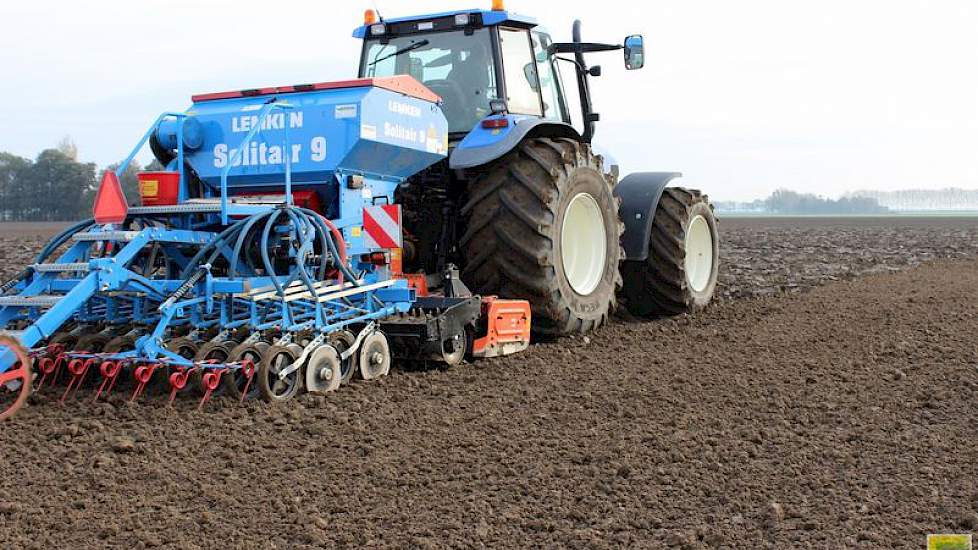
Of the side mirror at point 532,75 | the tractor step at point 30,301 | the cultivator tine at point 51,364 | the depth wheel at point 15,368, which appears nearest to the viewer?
the depth wheel at point 15,368

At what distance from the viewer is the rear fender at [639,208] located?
7.49 metres

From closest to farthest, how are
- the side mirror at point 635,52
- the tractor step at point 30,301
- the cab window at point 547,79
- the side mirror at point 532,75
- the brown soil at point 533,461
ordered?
the brown soil at point 533,461
the tractor step at point 30,301
the side mirror at point 532,75
the cab window at point 547,79
the side mirror at point 635,52

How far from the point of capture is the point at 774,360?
582cm

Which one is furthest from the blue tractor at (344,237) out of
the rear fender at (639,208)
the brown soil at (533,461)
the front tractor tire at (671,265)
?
the front tractor tire at (671,265)

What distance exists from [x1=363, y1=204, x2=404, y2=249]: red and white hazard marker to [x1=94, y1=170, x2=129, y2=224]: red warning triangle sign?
1323mm

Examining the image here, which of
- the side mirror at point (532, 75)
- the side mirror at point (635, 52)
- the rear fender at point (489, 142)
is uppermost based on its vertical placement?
the side mirror at point (635, 52)

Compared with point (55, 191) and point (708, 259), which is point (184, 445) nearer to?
point (708, 259)

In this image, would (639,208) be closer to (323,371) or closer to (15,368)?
(323,371)

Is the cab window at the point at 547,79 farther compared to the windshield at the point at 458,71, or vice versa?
the cab window at the point at 547,79

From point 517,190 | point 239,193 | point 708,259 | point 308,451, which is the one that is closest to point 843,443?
point 308,451

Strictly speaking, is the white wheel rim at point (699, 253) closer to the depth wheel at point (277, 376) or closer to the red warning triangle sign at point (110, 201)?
the depth wheel at point (277, 376)

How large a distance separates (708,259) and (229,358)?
211 inches

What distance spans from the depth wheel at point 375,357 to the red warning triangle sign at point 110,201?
1.43 meters

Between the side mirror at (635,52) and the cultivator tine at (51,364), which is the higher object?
the side mirror at (635,52)
